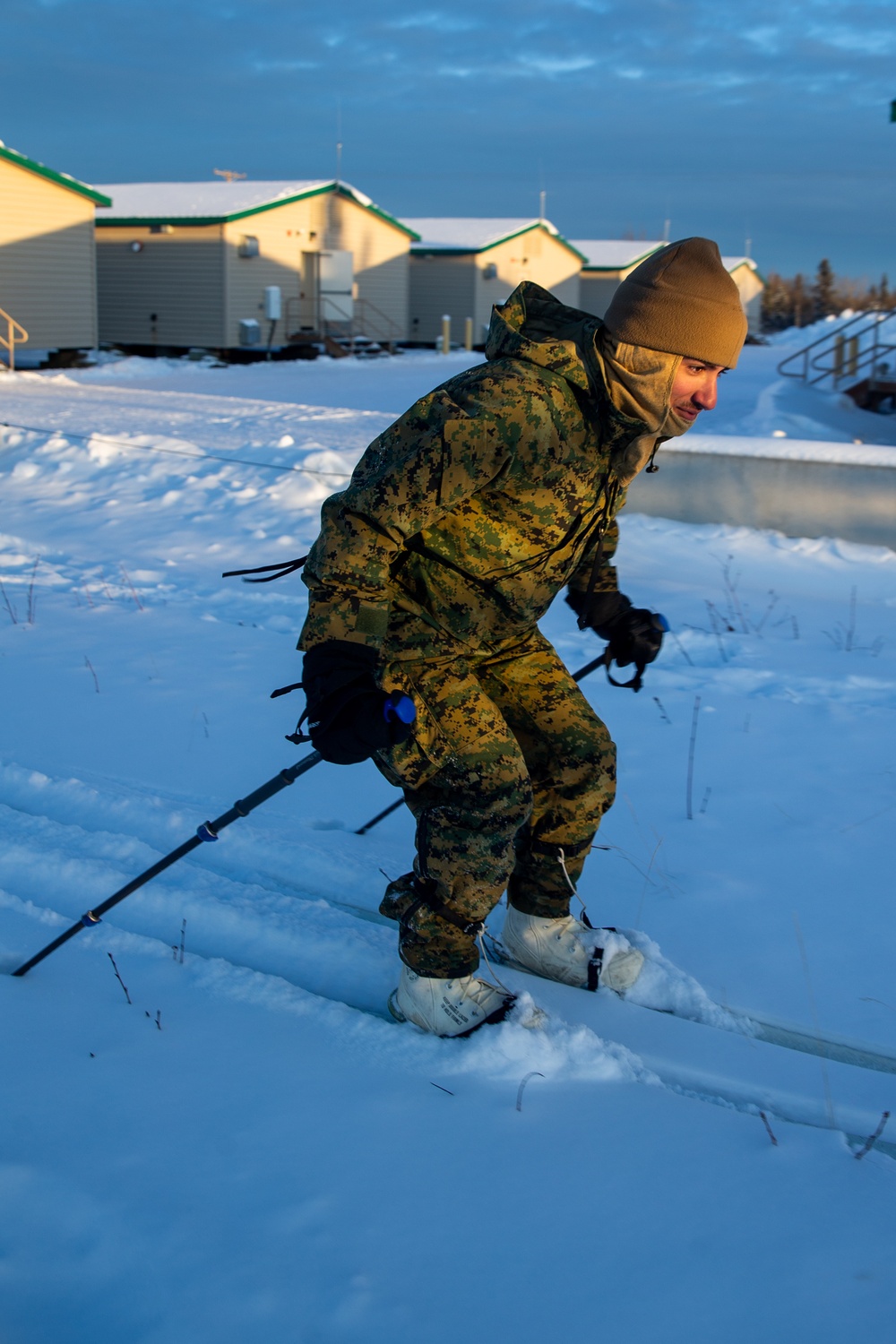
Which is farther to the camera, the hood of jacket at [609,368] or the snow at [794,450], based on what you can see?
the snow at [794,450]

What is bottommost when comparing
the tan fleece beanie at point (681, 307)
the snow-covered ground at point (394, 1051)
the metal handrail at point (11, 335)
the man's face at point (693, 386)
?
the snow-covered ground at point (394, 1051)

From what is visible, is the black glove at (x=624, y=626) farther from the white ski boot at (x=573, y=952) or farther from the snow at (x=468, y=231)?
the snow at (x=468, y=231)

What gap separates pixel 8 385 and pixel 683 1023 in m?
Result: 17.6

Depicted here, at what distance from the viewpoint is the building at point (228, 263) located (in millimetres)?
27328

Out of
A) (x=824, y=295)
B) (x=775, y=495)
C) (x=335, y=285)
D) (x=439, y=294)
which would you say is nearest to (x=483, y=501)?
(x=775, y=495)

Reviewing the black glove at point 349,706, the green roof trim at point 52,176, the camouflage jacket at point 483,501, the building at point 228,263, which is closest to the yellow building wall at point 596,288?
the building at point 228,263

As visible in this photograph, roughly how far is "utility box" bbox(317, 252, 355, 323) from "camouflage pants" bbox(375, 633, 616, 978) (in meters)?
30.0

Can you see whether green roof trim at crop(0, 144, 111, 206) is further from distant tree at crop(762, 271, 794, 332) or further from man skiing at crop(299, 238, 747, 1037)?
distant tree at crop(762, 271, 794, 332)

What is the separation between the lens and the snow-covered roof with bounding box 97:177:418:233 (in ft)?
89.1

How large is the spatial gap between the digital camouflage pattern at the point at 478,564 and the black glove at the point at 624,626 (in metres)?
0.32

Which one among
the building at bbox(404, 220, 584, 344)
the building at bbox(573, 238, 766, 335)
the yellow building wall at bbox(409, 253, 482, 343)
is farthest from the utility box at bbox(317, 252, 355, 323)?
the building at bbox(573, 238, 766, 335)

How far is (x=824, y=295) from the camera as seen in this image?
74312 mm

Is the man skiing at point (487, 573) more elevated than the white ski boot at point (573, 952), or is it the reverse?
the man skiing at point (487, 573)

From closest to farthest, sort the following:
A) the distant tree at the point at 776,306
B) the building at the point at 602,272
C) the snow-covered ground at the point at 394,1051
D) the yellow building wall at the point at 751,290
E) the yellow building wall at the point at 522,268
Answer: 1. the snow-covered ground at the point at 394,1051
2. the yellow building wall at the point at 522,268
3. the building at the point at 602,272
4. the yellow building wall at the point at 751,290
5. the distant tree at the point at 776,306
